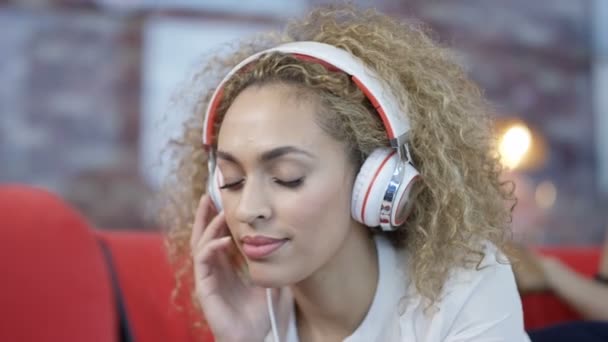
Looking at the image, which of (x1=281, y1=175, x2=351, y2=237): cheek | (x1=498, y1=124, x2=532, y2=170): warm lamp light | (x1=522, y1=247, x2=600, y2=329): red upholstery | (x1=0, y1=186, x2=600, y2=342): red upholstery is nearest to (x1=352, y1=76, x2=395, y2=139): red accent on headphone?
(x1=281, y1=175, x2=351, y2=237): cheek

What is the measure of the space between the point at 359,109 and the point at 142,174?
94.5 inches

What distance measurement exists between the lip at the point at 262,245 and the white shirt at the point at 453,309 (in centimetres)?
24

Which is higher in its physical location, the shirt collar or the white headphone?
the white headphone

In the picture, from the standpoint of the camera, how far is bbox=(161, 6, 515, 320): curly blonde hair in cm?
107

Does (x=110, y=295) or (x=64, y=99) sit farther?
(x=64, y=99)

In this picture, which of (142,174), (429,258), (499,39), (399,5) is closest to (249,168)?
(429,258)

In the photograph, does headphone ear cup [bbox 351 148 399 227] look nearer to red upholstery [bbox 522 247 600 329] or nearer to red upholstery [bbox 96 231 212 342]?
red upholstery [bbox 96 231 212 342]

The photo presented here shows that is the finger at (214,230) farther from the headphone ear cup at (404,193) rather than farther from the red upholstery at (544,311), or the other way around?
the red upholstery at (544,311)

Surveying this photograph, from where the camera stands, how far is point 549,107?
3.82 metres

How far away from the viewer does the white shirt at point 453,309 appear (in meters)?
1.06

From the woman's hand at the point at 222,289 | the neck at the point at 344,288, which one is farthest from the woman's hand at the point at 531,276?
the woman's hand at the point at 222,289

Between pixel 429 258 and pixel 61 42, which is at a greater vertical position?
pixel 61 42

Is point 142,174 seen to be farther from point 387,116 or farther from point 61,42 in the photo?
point 387,116

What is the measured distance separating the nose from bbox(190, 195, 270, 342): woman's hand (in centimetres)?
19
